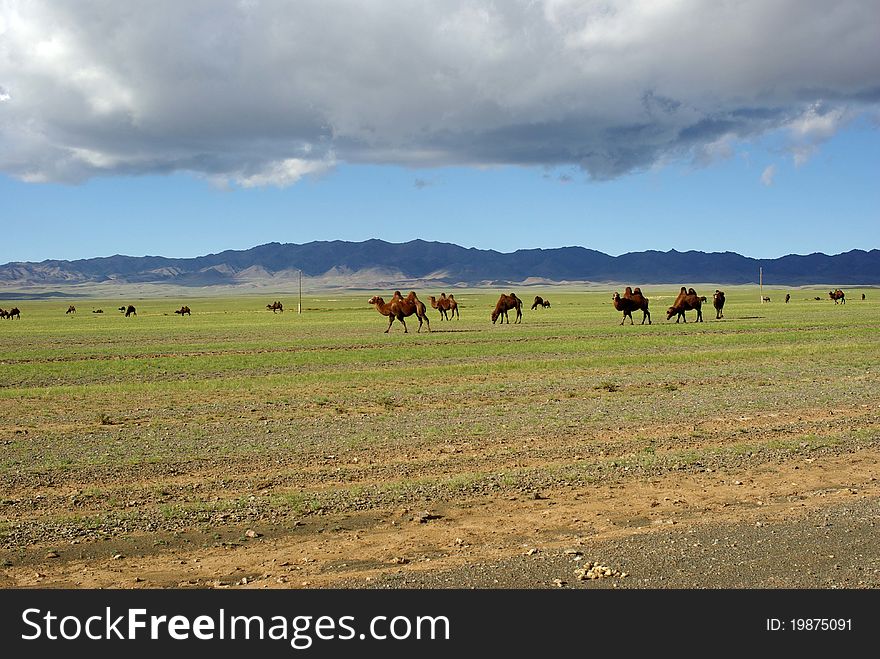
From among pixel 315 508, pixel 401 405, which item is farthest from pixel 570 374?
pixel 315 508

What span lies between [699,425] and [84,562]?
34.4 feet

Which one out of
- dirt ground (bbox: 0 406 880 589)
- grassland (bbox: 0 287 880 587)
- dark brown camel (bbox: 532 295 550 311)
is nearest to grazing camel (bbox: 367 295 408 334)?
grassland (bbox: 0 287 880 587)

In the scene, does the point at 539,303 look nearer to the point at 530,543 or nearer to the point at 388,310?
the point at 388,310

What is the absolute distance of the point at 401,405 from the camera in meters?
19.3

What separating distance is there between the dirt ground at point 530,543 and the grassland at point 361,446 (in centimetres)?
5

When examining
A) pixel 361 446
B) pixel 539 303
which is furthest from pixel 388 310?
pixel 539 303

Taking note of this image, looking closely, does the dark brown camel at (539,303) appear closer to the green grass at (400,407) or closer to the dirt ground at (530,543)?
the green grass at (400,407)

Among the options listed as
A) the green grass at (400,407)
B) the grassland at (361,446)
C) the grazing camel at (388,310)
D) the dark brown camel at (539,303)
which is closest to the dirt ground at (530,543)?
the grassland at (361,446)

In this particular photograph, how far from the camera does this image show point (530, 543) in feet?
29.2

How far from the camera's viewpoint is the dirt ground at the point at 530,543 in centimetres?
768

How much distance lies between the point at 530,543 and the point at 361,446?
5.75 metres

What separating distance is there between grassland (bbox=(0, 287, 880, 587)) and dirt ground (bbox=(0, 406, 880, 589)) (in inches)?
1.9

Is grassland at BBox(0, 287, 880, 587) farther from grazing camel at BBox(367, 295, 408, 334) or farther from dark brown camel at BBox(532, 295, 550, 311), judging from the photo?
dark brown camel at BBox(532, 295, 550, 311)

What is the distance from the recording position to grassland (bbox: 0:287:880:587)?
364 inches
